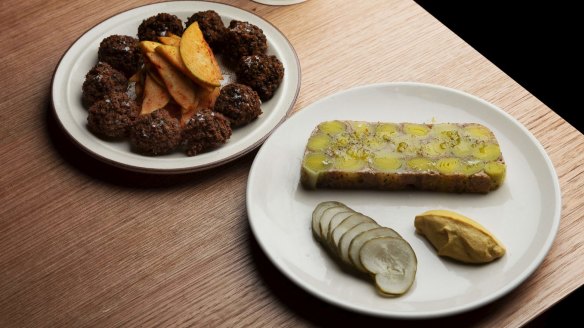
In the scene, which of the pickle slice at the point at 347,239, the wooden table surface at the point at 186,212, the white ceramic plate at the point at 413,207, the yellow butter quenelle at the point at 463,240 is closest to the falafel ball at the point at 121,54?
the wooden table surface at the point at 186,212

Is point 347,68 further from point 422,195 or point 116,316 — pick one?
point 116,316

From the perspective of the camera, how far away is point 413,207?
1531 mm

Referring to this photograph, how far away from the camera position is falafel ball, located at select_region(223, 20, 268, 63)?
1.87 metres

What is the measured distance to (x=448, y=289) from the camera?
4.43 ft

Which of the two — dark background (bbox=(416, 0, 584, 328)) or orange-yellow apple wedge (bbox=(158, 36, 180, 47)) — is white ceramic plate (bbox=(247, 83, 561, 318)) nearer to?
orange-yellow apple wedge (bbox=(158, 36, 180, 47))

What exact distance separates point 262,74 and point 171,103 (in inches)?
9.8

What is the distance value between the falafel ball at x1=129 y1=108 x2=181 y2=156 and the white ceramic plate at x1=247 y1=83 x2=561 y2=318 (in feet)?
0.71

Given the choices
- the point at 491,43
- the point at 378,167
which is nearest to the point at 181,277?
the point at 378,167

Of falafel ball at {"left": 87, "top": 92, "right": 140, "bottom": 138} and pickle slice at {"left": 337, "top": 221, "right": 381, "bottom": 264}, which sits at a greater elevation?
falafel ball at {"left": 87, "top": 92, "right": 140, "bottom": 138}

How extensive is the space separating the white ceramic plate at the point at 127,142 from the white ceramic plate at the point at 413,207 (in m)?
0.07

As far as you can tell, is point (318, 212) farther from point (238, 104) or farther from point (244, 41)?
point (244, 41)

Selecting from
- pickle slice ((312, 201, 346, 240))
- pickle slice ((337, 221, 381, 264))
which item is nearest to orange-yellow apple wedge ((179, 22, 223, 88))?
pickle slice ((312, 201, 346, 240))

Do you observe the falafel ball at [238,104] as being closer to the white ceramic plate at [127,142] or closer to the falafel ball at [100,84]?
the white ceramic plate at [127,142]

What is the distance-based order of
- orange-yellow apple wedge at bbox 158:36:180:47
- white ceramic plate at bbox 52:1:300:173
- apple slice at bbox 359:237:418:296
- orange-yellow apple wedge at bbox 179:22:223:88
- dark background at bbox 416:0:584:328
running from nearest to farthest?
apple slice at bbox 359:237:418:296, white ceramic plate at bbox 52:1:300:173, orange-yellow apple wedge at bbox 179:22:223:88, orange-yellow apple wedge at bbox 158:36:180:47, dark background at bbox 416:0:584:328
